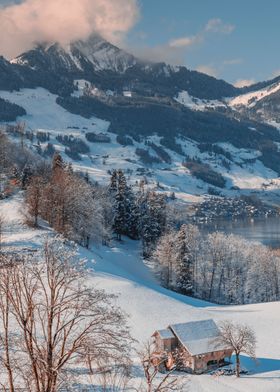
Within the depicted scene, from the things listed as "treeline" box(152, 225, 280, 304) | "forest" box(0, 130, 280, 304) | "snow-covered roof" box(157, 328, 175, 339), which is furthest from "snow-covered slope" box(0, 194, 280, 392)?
"treeline" box(152, 225, 280, 304)

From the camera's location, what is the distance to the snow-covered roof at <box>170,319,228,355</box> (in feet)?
142

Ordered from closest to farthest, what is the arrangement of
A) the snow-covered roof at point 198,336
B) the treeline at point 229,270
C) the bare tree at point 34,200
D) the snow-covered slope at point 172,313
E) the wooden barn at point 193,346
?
the snow-covered slope at point 172,313
the wooden barn at point 193,346
the snow-covered roof at point 198,336
the bare tree at point 34,200
the treeline at point 229,270

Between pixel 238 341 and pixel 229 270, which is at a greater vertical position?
pixel 238 341

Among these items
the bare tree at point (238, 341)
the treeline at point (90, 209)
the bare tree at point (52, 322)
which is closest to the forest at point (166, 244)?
the treeline at point (90, 209)

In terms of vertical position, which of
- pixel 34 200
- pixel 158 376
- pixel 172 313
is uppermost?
pixel 34 200

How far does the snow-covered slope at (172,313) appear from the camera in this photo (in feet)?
129

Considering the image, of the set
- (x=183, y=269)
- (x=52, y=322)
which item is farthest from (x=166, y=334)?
(x=183, y=269)

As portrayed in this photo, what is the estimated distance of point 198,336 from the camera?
43969 millimetres

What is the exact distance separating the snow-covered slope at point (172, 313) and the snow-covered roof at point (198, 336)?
2.86m

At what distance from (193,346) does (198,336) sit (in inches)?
48.4

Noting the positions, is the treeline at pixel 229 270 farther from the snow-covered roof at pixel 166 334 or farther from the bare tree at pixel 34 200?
the snow-covered roof at pixel 166 334

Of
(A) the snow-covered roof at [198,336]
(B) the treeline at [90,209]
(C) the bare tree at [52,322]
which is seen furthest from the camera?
(B) the treeline at [90,209]

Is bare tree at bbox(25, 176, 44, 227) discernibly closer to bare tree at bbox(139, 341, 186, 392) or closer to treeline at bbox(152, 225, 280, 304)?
treeline at bbox(152, 225, 280, 304)

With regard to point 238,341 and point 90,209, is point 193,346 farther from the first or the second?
point 90,209
